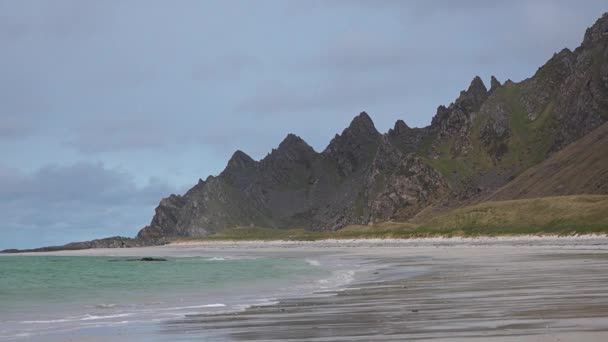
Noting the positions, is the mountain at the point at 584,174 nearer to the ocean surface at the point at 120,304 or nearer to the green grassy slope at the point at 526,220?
the green grassy slope at the point at 526,220

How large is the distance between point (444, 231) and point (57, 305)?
114263mm

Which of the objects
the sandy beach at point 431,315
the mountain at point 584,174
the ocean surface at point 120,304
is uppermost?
the mountain at point 584,174

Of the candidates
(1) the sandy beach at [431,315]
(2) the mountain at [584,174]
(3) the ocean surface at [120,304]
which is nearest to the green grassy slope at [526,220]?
(2) the mountain at [584,174]

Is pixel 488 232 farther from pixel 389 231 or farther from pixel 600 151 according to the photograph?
pixel 600 151

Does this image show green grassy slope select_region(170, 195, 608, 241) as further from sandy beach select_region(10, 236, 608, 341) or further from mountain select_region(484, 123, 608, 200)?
sandy beach select_region(10, 236, 608, 341)

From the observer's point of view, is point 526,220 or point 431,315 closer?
point 431,315

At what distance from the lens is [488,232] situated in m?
126

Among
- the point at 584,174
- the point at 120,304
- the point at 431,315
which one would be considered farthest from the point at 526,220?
the point at 431,315

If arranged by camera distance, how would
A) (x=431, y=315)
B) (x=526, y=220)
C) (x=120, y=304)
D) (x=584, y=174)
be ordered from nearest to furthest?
1. (x=431, y=315)
2. (x=120, y=304)
3. (x=526, y=220)
4. (x=584, y=174)

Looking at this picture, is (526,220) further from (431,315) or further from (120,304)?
(431,315)

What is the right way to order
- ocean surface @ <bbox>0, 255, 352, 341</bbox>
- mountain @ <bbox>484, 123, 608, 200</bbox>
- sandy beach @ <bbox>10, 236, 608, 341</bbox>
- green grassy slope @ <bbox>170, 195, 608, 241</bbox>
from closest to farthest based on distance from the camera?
sandy beach @ <bbox>10, 236, 608, 341</bbox>
ocean surface @ <bbox>0, 255, 352, 341</bbox>
green grassy slope @ <bbox>170, 195, 608, 241</bbox>
mountain @ <bbox>484, 123, 608, 200</bbox>

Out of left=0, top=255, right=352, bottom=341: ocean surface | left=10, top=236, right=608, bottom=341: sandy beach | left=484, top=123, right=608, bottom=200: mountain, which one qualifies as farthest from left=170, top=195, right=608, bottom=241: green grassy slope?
left=10, top=236, right=608, bottom=341: sandy beach

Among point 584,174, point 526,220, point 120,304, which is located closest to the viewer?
point 120,304

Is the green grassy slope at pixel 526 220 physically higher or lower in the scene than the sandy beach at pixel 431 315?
higher
